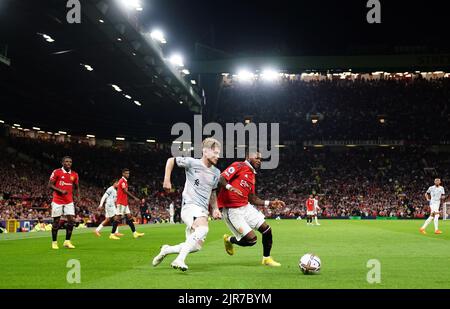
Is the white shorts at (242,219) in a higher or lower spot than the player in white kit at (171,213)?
higher

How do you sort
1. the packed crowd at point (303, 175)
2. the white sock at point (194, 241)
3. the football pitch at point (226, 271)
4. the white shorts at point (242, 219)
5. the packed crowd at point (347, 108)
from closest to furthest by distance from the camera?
the football pitch at point (226, 271) < the white sock at point (194, 241) < the white shorts at point (242, 219) < the packed crowd at point (303, 175) < the packed crowd at point (347, 108)

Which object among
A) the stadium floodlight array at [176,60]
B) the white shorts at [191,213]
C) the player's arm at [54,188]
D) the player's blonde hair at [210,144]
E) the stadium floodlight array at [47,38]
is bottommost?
the white shorts at [191,213]

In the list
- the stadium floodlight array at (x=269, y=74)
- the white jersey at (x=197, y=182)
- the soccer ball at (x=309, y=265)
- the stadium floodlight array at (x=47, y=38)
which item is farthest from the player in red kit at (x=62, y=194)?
the stadium floodlight array at (x=269, y=74)

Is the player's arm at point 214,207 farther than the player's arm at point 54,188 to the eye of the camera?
No

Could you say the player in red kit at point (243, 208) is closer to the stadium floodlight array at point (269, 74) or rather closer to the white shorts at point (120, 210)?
the white shorts at point (120, 210)

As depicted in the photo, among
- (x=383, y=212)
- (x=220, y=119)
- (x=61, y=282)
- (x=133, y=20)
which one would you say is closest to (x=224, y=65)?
(x=133, y=20)

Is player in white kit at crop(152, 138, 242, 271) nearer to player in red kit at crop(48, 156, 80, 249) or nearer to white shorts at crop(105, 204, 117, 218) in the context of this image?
player in red kit at crop(48, 156, 80, 249)

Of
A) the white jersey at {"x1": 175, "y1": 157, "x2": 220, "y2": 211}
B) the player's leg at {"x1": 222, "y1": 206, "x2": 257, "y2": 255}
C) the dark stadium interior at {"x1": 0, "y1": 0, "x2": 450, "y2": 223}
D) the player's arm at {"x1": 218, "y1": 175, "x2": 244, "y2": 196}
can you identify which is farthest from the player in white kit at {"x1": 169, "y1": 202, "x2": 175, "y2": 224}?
the white jersey at {"x1": 175, "y1": 157, "x2": 220, "y2": 211}

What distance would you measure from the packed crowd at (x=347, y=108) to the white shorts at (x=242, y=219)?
51.3 m

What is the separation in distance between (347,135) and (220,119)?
15658 millimetres

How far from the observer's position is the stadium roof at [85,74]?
963 inches

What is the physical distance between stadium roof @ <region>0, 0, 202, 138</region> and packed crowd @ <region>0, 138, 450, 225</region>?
431 centimetres

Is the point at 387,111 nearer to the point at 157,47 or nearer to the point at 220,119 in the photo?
the point at 220,119

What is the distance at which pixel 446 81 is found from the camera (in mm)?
63281
